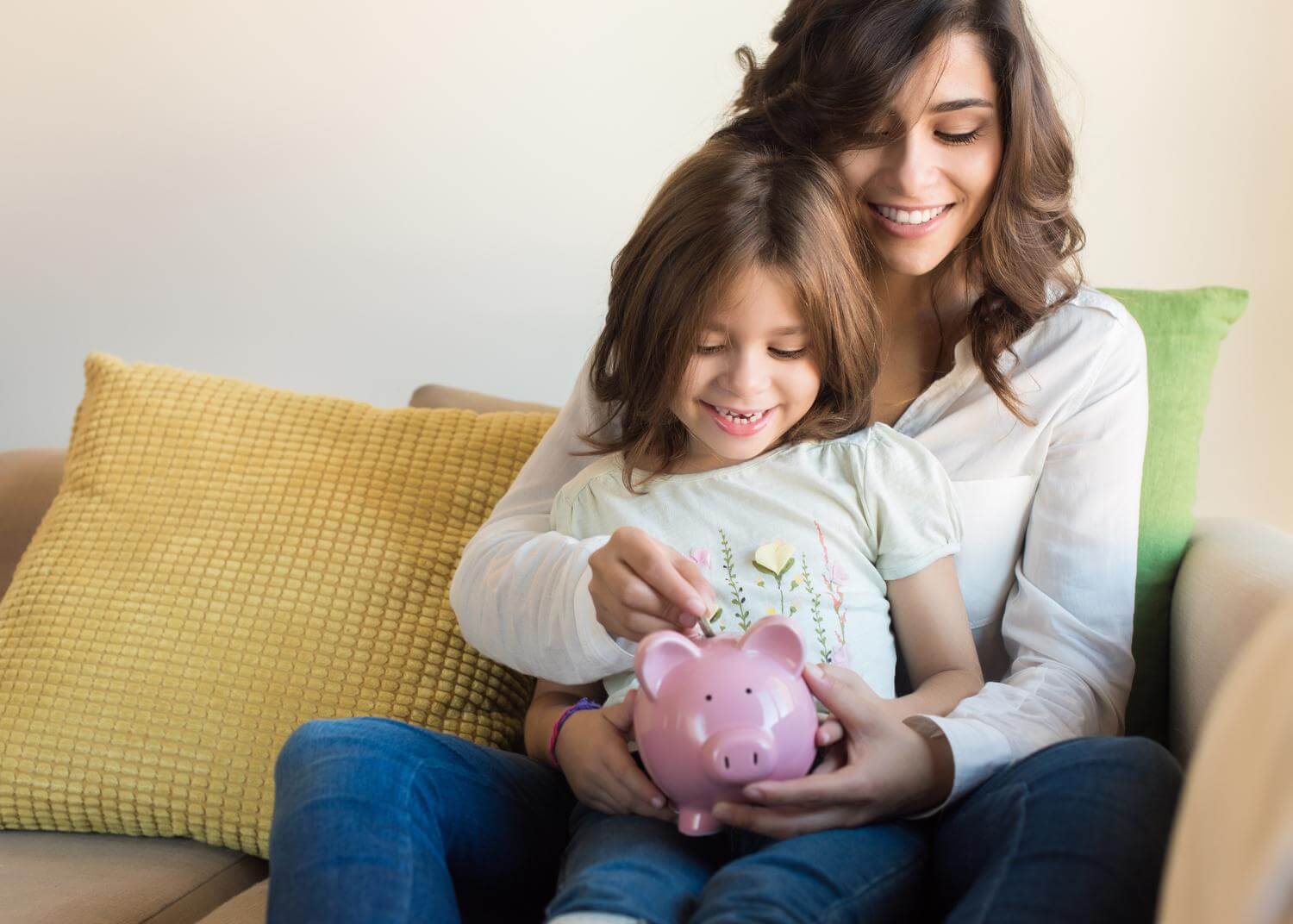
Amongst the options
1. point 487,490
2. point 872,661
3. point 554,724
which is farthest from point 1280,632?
point 487,490

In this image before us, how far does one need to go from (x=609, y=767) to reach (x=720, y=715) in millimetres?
169

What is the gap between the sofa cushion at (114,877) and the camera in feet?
3.82

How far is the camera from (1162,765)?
0.89m

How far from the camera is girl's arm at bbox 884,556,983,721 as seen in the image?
1.17m

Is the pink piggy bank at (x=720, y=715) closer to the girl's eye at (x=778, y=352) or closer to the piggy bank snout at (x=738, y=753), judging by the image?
the piggy bank snout at (x=738, y=753)

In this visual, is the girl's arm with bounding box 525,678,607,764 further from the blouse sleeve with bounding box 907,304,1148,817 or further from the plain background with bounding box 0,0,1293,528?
the plain background with bounding box 0,0,1293,528

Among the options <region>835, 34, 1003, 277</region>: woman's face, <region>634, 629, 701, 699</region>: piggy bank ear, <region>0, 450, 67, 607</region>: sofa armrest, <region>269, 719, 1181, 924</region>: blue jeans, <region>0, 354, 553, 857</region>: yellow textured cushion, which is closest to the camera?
<region>269, 719, 1181, 924</region>: blue jeans

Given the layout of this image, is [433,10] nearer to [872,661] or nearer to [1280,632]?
[872,661]

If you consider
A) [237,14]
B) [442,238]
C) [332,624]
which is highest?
[237,14]

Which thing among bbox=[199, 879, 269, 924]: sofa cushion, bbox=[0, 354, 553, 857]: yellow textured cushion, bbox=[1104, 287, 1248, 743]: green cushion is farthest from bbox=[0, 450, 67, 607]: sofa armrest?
bbox=[1104, 287, 1248, 743]: green cushion

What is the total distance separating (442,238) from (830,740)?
4.16 ft

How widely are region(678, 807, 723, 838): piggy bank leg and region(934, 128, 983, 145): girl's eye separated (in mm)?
702

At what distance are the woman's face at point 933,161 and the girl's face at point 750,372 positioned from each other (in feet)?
0.60

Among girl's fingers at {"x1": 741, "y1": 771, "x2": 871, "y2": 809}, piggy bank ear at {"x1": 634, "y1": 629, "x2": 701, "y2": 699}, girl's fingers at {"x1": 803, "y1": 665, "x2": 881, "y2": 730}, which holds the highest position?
piggy bank ear at {"x1": 634, "y1": 629, "x2": 701, "y2": 699}
